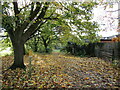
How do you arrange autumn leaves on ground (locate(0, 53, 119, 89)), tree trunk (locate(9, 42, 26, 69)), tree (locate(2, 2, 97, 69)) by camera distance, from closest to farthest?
autumn leaves on ground (locate(0, 53, 119, 89)) < tree (locate(2, 2, 97, 69)) < tree trunk (locate(9, 42, 26, 69))

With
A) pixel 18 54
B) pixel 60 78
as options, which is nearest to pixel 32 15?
pixel 18 54

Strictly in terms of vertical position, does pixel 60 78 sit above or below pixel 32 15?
below

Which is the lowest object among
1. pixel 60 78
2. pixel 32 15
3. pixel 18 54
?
pixel 60 78

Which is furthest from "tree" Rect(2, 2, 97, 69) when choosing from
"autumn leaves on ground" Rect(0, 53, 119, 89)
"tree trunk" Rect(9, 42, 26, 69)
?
"autumn leaves on ground" Rect(0, 53, 119, 89)

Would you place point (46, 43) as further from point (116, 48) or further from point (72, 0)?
point (72, 0)

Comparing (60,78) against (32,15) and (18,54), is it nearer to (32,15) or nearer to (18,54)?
(18,54)

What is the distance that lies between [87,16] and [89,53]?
7.75 m

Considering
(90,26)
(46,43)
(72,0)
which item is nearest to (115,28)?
(90,26)

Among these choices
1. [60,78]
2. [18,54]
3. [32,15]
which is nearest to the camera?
[60,78]

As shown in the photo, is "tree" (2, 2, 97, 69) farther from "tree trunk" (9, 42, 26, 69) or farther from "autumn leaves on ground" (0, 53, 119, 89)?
"autumn leaves on ground" (0, 53, 119, 89)

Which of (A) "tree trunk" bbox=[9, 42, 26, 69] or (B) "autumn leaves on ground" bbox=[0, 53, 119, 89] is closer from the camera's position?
(B) "autumn leaves on ground" bbox=[0, 53, 119, 89]

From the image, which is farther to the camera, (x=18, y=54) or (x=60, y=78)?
(x=18, y=54)

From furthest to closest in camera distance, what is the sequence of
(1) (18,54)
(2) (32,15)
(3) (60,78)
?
1. (1) (18,54)
2. (2) (32,15)
3. (3) (60,78)

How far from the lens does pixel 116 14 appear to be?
4.87 meters
